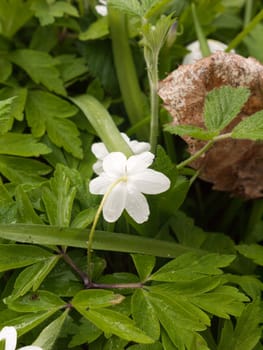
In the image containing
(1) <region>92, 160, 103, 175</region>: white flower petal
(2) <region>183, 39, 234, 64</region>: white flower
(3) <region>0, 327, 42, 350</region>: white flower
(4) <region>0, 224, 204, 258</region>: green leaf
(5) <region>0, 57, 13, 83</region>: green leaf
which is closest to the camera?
(3) <region>0, 327, 42, 350</region>: white flower

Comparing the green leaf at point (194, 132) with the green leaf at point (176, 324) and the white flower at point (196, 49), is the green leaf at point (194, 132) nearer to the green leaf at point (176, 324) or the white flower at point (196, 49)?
the green leaf at point (176, 324)

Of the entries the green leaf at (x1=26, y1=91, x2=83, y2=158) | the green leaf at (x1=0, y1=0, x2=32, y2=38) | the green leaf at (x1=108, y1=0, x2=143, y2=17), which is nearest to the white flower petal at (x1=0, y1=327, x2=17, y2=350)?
the green leaf at (x1=26, y1=91, x2=83, y2=158)

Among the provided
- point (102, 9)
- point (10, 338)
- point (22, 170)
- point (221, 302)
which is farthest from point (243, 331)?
point (102, 9)

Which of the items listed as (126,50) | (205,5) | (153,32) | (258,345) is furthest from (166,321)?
(205,5)

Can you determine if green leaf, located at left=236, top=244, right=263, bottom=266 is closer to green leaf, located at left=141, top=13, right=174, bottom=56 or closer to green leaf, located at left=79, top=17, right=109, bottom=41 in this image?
green leaf, located at left=141, top=13, right=174, bottom=56

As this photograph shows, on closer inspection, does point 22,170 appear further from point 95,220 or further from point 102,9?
point 102,9

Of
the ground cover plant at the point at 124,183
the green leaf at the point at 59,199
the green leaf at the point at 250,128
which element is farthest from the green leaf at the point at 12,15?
the green leaf at the point at 250,128
